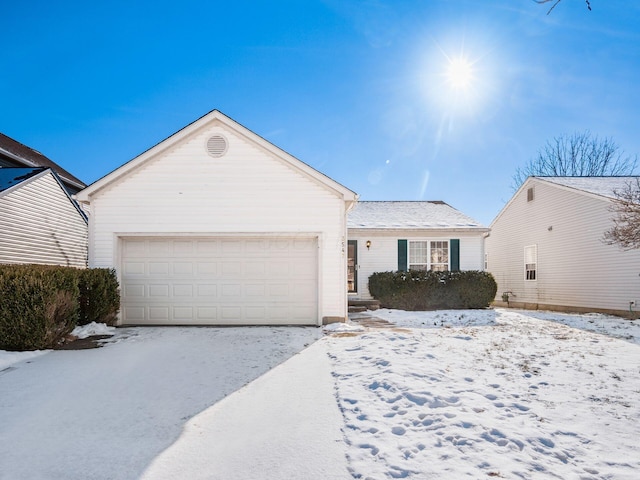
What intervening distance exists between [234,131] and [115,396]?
724 cm

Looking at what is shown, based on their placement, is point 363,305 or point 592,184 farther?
point 592,184

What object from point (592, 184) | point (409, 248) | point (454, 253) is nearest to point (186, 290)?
point (409, 248)

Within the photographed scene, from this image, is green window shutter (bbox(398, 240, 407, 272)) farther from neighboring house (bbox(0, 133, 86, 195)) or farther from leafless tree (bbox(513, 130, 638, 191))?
leafless tree (bbox(513, 130, 638, 191))

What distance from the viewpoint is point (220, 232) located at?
10086 mm

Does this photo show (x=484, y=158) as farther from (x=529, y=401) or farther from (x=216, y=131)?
(x=529, y=401)

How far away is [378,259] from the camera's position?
50.8 ft

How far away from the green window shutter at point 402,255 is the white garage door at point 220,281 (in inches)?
235

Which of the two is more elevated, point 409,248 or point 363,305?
point 409,248

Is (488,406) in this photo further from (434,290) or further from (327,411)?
(434,290)

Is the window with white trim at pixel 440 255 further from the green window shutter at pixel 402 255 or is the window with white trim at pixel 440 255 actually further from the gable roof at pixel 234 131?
the gable roof at pixel 234 131

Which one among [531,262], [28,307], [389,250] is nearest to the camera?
[28,307]

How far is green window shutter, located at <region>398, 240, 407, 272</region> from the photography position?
1531cm

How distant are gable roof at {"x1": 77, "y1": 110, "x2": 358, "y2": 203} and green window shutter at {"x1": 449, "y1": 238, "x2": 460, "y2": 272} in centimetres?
668

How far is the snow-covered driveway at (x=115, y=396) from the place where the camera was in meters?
A: 3.20
